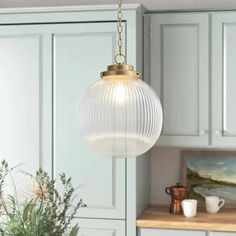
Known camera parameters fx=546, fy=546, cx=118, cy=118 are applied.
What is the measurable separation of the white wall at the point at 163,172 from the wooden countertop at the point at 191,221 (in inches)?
12.5

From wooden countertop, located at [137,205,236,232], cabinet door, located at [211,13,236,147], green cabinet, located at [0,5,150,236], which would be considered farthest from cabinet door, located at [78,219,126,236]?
cabinet door, located at [211,13,236,147]

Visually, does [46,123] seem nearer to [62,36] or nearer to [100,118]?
[62,36]

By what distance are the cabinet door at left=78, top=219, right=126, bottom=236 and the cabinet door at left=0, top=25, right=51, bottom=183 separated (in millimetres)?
414

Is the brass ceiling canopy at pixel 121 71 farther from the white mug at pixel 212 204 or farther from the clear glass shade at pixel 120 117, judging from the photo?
the white mug at pixel 212 204

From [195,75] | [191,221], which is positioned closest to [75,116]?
[195,75]

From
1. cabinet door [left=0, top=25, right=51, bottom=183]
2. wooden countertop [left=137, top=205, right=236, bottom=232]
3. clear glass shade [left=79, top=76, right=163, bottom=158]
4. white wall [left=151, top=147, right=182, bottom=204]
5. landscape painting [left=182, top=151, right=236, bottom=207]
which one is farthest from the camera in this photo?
white wall [left=151, top=147, right=182, bottom=204]

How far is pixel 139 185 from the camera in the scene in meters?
3.33

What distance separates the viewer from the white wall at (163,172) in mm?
3730

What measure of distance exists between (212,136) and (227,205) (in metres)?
0.53

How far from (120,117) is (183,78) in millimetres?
1682

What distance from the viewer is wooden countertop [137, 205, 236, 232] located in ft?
10.2

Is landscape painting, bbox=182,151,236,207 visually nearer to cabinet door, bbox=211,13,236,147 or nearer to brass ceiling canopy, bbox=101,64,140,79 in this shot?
cabinet door, bbox=211,13,236,147

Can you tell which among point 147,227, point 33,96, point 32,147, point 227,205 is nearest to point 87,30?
point 33,96

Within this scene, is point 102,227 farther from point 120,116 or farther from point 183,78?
point 120,116
